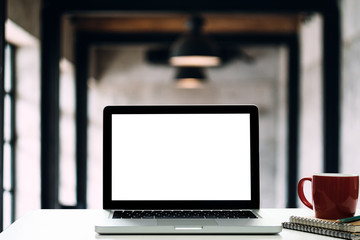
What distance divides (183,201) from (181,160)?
106mm

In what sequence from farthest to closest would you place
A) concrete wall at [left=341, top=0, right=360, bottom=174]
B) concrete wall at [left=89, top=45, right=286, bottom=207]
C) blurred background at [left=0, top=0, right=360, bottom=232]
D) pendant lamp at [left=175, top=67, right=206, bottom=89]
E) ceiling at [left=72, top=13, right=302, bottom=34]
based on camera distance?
concrete wall at [left=89, top=45, right=286, bottom=207]
ceiling at [left=72, top=13, right=302, bottom=34]
pendant lamp at [left=175, top=67, right=206, bottom=89]
blurred background at [left=0, top=0, right=360, bottom=232]
concrete wall at [left=341, top=0, right=360, bottom=174]

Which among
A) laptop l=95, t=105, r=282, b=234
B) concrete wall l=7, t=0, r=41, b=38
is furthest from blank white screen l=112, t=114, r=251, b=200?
concrete wall l=7, t=0, r=41, b=38

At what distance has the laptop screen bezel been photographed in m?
1.39

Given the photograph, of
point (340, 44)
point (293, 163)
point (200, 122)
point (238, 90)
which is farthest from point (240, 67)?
point (200, 122)

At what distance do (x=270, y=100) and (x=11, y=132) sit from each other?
457 centimetres

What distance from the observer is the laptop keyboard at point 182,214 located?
136 centimetres

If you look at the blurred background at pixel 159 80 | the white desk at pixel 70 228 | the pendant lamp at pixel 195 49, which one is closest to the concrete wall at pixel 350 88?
the blurred background at pixel 159 80

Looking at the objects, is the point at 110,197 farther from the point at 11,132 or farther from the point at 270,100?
the point at 270,100

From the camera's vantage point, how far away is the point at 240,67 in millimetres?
7922

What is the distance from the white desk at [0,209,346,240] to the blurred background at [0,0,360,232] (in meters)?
1.18

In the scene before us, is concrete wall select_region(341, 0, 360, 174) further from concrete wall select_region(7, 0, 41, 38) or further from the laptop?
the laptop

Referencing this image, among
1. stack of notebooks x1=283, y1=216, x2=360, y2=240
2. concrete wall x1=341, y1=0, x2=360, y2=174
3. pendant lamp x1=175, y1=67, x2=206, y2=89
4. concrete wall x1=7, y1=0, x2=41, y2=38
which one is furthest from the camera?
pendant lamp x1=175, y1=67, x2=206, y2=89

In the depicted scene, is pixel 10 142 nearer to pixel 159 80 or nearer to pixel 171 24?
pixel 171 24

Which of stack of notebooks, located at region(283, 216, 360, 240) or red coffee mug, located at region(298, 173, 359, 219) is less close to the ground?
red coffee mug, located at region(298, 173, 359, 219)
